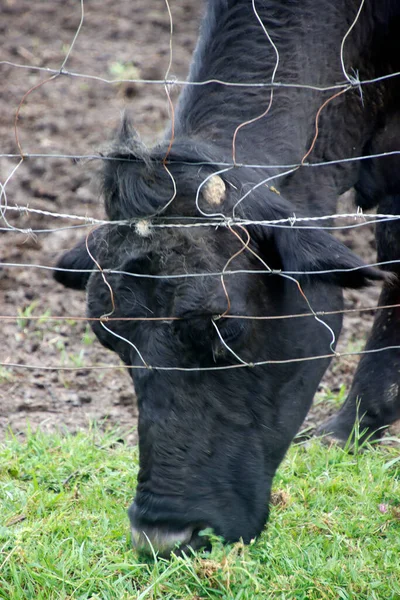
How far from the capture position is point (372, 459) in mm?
4387

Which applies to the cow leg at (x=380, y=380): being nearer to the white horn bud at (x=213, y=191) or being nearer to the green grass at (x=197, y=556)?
the green grass at (x=197, y=556)

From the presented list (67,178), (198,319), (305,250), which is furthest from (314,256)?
(67,178)

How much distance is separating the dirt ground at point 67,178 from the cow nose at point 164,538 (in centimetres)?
75

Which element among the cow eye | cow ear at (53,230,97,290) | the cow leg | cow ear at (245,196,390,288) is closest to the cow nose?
the cow eye

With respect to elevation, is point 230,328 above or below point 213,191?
below

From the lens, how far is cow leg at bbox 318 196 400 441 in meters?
4.82

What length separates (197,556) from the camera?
3.18 m

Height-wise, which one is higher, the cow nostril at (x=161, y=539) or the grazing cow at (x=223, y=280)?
the grazing cow at (x=223, y=280)

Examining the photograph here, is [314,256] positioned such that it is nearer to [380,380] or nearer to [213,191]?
[213,191]

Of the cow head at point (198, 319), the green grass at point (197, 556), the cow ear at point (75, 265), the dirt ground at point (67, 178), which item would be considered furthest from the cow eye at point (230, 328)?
the cow ear at point (75, 265)

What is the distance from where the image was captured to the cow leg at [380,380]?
482 centimetres

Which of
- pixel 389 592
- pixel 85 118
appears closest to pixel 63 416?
pixel 389 592

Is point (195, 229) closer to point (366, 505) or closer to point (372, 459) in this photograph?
point (366, 505)

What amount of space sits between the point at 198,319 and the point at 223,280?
0.19 meters
